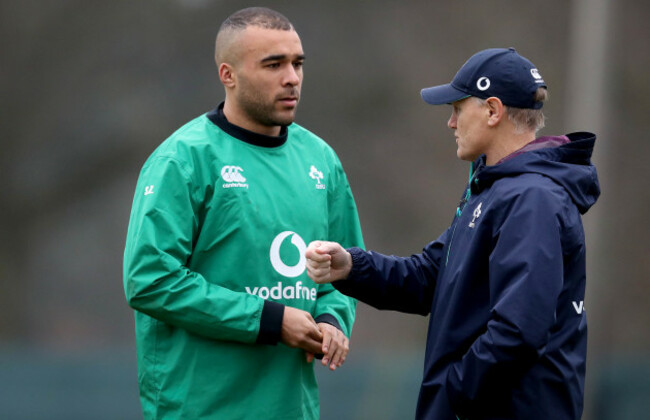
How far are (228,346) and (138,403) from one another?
2.49m

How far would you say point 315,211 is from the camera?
3125 mm

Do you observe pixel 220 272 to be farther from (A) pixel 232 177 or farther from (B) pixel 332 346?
(B) pixel 332 346

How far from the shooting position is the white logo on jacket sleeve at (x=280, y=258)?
3.00 metres

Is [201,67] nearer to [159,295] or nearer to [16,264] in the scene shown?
[16,264]

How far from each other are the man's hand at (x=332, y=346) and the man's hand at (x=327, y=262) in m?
0.18

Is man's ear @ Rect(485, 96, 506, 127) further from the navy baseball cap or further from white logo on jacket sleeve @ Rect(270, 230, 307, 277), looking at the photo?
white logo on jacket sleeve @ Rect(270, 230, 307, 277)

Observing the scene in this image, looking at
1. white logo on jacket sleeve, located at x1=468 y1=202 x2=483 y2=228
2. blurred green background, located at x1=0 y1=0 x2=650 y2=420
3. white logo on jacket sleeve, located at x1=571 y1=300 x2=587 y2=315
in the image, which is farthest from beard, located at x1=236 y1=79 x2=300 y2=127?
blurred green background, located at x1=0 y1=0 x2=650 y2=420

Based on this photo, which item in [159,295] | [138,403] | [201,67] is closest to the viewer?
[159,295]

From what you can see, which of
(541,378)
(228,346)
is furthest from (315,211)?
(541,378)

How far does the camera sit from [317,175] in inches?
126

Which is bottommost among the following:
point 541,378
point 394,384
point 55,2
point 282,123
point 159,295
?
point 394,384

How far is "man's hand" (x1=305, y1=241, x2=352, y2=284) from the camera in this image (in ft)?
9.39

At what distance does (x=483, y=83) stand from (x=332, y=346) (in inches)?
38.5

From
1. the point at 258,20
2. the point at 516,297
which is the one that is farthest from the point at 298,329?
the point at 258,20
